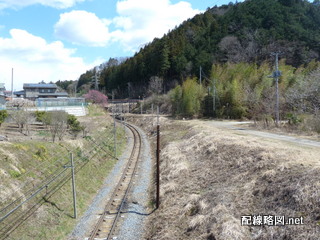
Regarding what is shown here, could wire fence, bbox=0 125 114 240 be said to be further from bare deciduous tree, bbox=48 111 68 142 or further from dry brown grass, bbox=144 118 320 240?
dry brown grass, bbox=144 118 320 240

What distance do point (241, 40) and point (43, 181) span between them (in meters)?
53.2

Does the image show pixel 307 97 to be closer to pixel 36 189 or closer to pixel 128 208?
pixel 128 208

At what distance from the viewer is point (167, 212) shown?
977 centimetres

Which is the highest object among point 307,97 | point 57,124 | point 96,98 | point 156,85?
point 156,85

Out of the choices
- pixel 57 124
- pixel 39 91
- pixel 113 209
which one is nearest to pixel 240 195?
pixel 113 209

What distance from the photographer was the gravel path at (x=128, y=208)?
883 centimetres

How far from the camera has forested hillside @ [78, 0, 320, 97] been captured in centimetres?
5062

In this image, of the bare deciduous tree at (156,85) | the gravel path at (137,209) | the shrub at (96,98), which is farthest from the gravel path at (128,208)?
the shrub at (96,98)

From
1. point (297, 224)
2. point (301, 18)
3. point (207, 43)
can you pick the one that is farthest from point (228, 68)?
point (297, 224)

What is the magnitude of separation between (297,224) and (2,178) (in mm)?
9573

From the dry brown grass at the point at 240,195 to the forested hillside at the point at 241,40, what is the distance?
4293 cm

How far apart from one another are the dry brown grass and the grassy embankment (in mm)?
3373

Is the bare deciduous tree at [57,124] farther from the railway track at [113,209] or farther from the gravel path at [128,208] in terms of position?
the railway track at [113,209]

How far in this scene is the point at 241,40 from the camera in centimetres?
5481
